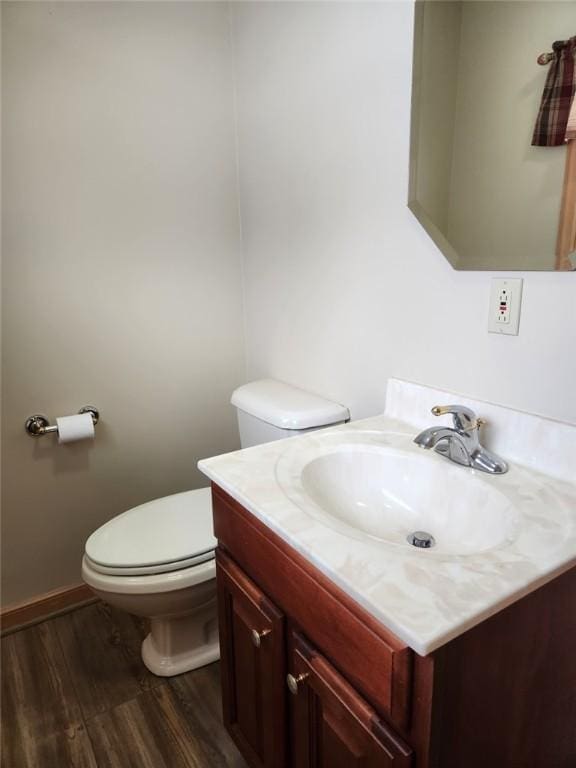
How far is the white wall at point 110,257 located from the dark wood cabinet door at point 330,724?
1.21m

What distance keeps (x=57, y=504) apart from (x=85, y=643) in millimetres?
479

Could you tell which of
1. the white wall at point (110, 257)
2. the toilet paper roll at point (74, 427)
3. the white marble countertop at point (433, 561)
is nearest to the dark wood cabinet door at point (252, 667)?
the white marble countertop at point (433, 561)

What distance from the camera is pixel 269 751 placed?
100 centimetres

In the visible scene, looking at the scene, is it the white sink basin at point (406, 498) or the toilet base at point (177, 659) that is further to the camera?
the toilet base at point (177, 659)

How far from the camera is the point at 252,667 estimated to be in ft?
3.37

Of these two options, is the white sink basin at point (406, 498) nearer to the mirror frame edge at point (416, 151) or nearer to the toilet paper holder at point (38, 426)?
the mirror frame edge at point (416, 151)

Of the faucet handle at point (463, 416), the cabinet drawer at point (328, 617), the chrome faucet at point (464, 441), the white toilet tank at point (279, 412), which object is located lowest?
the cabinet drawer at point (328, 617)

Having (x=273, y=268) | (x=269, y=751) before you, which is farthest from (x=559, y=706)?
(x=273, y=268)

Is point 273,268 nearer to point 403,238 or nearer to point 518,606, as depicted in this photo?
point 403,238

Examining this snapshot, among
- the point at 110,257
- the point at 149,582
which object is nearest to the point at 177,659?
the point at 149,582

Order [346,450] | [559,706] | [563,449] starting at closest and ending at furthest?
[559,706] < [563,449] < [346,450]

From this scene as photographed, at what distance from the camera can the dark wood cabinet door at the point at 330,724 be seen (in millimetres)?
677

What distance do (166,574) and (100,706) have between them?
1.58 ft

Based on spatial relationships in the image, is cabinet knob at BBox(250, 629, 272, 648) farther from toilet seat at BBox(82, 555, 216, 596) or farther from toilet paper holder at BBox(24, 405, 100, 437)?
toilet paper holder at BBox(24, 405, 100, 437)
